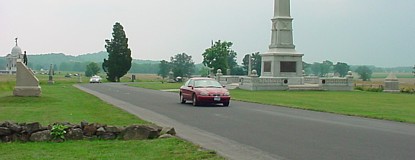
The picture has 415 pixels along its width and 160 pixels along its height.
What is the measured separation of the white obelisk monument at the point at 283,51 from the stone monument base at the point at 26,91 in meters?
26.0

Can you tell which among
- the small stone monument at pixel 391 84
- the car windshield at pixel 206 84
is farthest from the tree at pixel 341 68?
the car windshield at pixel 206 84

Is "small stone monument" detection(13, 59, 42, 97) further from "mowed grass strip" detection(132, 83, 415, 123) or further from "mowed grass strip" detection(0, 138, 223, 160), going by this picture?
"mowed grass strip" detection(0, 138, 223, 160)

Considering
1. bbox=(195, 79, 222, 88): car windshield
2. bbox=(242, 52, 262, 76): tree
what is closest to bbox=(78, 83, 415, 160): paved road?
bbox=(195, 79, 222, 88): car windshield

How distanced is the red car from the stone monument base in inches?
302

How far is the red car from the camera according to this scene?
1117 inches

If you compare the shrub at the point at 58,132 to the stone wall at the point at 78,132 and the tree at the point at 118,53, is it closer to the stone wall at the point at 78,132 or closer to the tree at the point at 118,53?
the stone wall at the point at 78,132

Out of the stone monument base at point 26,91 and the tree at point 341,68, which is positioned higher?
the tree at point 341,68

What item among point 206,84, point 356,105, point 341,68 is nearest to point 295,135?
point 356,105

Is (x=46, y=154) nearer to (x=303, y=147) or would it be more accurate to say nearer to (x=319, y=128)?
(x=303, y=147)

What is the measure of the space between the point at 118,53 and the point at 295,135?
8067 centimetres

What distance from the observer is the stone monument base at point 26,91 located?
3019 cm

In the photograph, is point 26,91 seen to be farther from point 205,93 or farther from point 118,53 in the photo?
point 118,53

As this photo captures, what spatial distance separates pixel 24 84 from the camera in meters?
30.6

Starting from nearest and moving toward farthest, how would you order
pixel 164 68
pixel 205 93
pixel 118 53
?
pixel 205 93
pixel 118 53
pixel 164 68
